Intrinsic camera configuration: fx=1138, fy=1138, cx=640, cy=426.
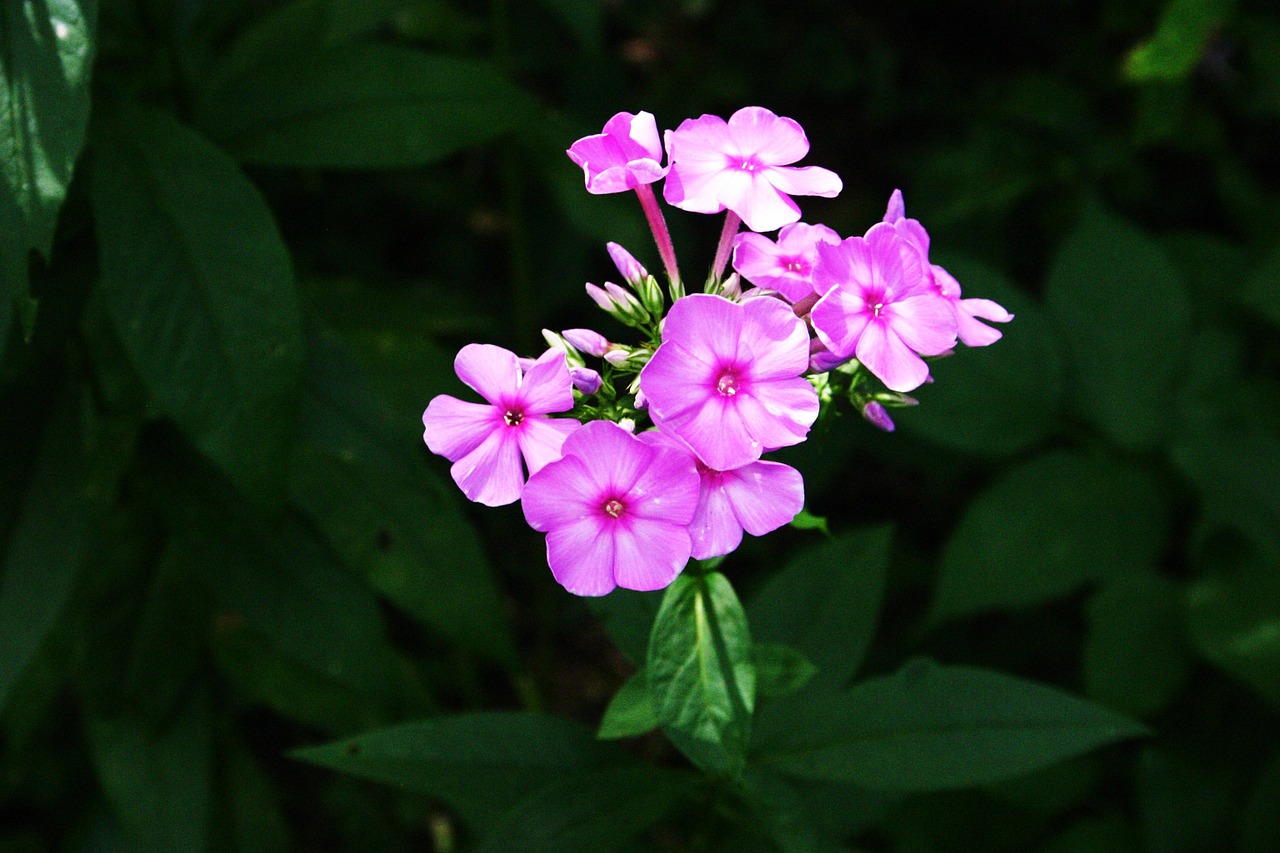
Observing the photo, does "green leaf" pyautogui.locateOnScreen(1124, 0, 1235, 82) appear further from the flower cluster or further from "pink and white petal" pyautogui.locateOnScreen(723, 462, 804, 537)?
"pink and white petal" pyautogui.locateOnScreen(723, 462, 804, 537)

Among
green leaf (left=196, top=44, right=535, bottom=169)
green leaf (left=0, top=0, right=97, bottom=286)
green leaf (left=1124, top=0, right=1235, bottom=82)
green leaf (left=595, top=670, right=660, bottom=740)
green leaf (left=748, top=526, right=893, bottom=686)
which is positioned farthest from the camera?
green leaf (left=1124, top=0, right=1235, bottom=82)

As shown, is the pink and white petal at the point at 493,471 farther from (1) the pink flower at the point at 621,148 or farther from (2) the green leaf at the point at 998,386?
(2) the green leaf at the point at 998,386

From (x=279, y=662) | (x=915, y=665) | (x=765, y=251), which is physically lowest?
(x=279, y=662)

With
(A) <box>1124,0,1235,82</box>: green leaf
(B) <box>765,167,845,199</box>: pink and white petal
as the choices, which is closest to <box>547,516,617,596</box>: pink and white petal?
(B) <box>765,167,845,199</box>: pink and white petal

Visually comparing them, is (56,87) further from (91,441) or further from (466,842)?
(466,842)

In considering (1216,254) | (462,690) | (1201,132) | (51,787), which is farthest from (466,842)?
(1201,132)

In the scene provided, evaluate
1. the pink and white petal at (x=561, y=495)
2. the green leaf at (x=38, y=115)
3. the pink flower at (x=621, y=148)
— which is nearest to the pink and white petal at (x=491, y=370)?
the pink and white petal at (x=561, y=495)

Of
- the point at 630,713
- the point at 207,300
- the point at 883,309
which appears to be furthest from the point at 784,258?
the point at 207,300
